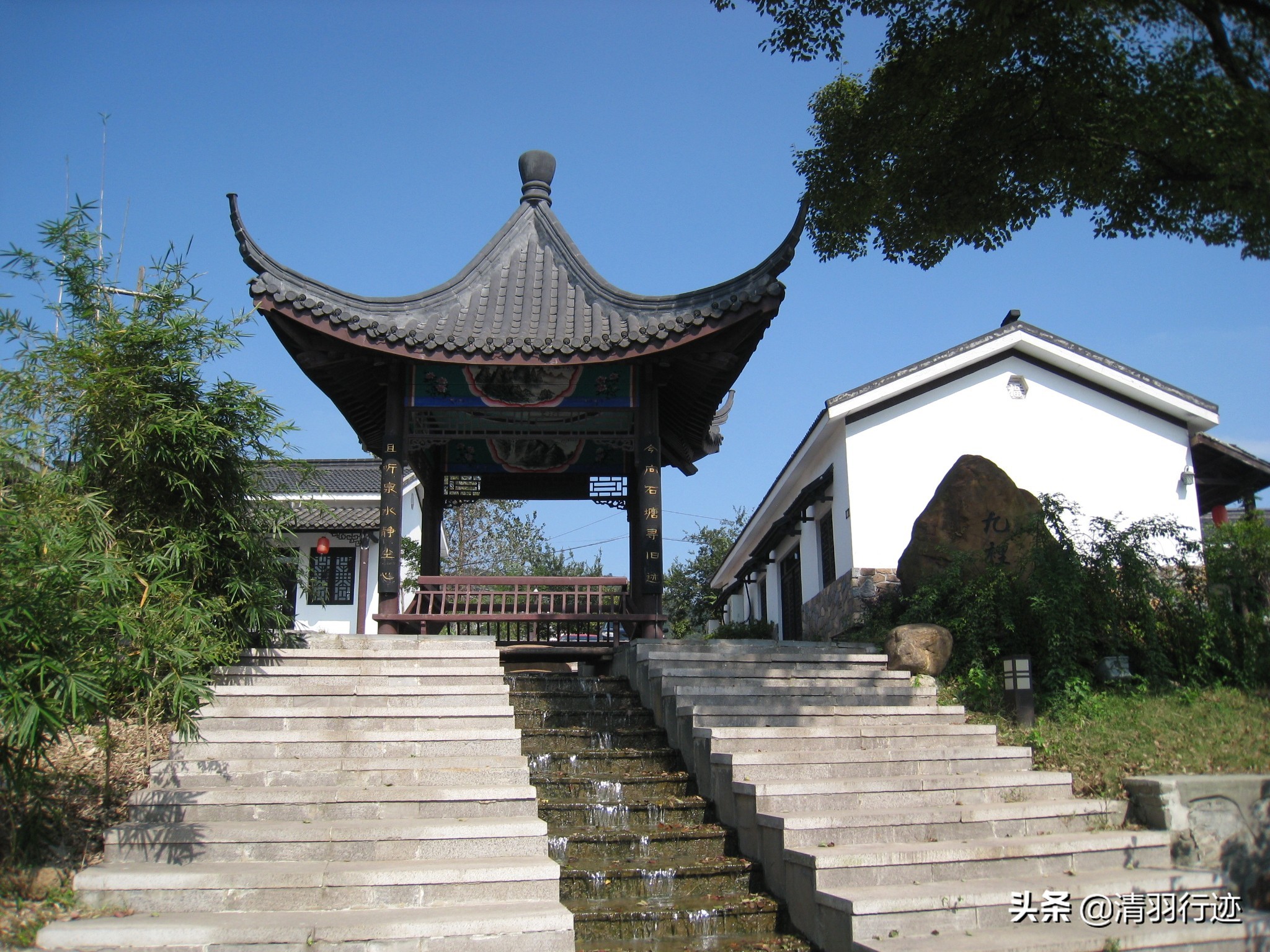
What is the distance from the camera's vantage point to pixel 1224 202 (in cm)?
575

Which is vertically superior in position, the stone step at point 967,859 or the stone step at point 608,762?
the stone step at point 608,762

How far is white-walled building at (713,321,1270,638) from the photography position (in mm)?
13469

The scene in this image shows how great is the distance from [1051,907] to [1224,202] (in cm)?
417

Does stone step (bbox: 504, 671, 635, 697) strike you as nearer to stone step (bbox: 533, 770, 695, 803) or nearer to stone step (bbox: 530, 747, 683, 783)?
stone step (bbox: 530, 747, 683, 783)

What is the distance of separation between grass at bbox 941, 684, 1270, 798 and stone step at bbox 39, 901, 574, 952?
4208 millimetres

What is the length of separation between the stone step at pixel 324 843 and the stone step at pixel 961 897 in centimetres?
177

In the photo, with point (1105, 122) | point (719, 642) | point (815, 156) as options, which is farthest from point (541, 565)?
point (1105, 122)

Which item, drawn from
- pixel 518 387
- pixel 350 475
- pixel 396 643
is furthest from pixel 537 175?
pixel 350 475

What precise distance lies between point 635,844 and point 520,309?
251 inches

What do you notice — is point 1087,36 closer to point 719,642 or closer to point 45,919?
point 719,642

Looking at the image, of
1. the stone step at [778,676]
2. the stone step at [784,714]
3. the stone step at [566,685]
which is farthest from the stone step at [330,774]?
the stone step at [566,685]

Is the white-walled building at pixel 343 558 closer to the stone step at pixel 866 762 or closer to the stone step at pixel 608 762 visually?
the stone step at pixel 608 762

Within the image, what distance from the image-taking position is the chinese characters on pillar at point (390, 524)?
980 cm

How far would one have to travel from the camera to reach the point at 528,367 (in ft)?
33.6
